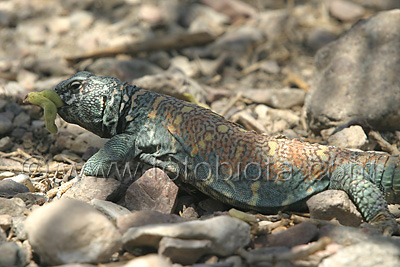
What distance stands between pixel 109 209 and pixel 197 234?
3.25 feet

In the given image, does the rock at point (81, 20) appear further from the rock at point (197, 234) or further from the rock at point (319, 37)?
the rock at point (197, 234)

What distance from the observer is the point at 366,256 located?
10.5 ft

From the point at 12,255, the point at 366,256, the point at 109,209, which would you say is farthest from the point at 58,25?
the point at 366,256

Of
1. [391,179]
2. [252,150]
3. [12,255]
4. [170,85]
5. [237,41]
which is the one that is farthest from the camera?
[237,41]

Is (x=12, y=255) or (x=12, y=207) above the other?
(x=12, y=255)

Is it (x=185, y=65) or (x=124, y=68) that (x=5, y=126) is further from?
(x=185, y=65)

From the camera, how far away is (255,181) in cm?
437

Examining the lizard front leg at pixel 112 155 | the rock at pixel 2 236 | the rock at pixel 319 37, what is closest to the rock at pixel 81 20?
the rock at pixel 319 37

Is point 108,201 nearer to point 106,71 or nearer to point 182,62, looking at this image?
point 106,71

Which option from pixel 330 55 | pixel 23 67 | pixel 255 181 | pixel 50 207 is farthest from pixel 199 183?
pixel 23 67

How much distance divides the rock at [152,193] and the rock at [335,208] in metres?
1.27

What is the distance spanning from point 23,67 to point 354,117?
554cm

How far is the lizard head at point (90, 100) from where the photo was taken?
480 cm

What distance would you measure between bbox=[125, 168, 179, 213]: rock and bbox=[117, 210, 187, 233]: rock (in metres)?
0.56
